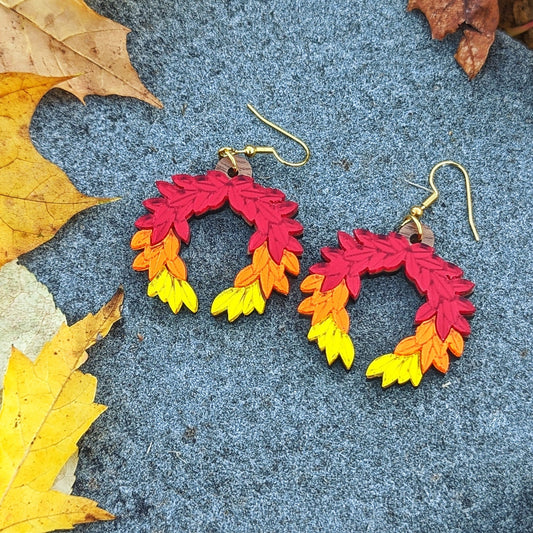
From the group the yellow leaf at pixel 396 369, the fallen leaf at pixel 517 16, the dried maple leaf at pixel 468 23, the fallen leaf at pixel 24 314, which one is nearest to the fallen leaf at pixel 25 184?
the fallen leaf at pixel 24 314

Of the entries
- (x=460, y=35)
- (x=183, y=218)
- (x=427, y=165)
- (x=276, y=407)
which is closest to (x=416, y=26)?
(x=460, y=35)

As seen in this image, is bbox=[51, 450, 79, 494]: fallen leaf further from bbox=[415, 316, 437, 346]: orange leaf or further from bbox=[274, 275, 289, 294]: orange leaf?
bbox=[415, 316, 437, 346]: orange leaf

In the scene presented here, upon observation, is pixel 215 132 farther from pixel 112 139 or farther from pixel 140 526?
pixel 140 526

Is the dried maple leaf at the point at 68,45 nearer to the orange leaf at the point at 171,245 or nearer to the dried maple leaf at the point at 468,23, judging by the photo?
the orange leaf at the point at 171,245

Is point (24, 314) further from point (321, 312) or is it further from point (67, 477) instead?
point (321, 312)

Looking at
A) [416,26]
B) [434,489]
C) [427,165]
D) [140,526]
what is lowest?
[140,526]

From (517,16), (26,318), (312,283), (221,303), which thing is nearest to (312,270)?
(312,283)
